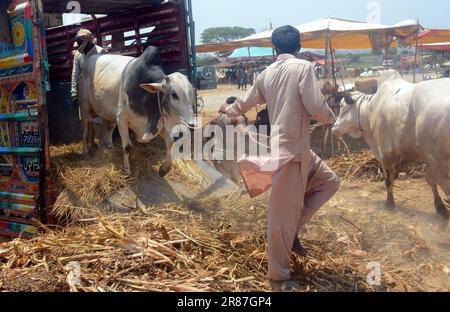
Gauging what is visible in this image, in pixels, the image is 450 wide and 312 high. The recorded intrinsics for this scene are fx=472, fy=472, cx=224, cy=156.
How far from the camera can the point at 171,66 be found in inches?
221

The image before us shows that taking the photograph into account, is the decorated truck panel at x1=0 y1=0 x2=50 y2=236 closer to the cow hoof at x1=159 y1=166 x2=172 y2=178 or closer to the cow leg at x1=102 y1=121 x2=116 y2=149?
the cow hoof at x1=159 y1=166 x2=172 y2=178

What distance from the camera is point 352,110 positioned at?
5.87 metres

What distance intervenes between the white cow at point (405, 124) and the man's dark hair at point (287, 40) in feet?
6.27

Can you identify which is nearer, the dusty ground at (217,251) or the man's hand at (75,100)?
the dusty ground at (217,251)

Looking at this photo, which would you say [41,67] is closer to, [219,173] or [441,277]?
[219,173]

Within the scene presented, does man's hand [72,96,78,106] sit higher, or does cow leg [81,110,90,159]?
man's hand [72,96,78,106]

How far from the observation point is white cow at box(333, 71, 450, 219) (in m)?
4.22

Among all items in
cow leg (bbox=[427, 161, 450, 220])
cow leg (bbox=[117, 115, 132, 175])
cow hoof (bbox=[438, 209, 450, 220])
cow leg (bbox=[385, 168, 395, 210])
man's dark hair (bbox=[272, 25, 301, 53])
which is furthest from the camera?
cow leg (bbox=[385, 168, 395, 210])

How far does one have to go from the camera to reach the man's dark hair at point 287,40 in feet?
9.65

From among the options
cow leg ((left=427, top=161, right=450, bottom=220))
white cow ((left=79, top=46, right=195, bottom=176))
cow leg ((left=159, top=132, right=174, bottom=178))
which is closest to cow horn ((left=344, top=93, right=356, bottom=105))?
cow leg ((left=427, top=161, right=450, bottom=220))

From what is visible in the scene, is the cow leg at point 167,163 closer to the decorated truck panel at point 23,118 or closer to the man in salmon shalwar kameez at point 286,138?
the decorated truck panel at point 23,118

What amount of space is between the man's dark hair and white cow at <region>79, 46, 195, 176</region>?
5.55 ft

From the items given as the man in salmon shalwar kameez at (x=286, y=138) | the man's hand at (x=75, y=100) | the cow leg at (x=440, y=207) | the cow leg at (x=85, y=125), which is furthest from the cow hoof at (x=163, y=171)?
the cow leg at (x=440, y=207)
